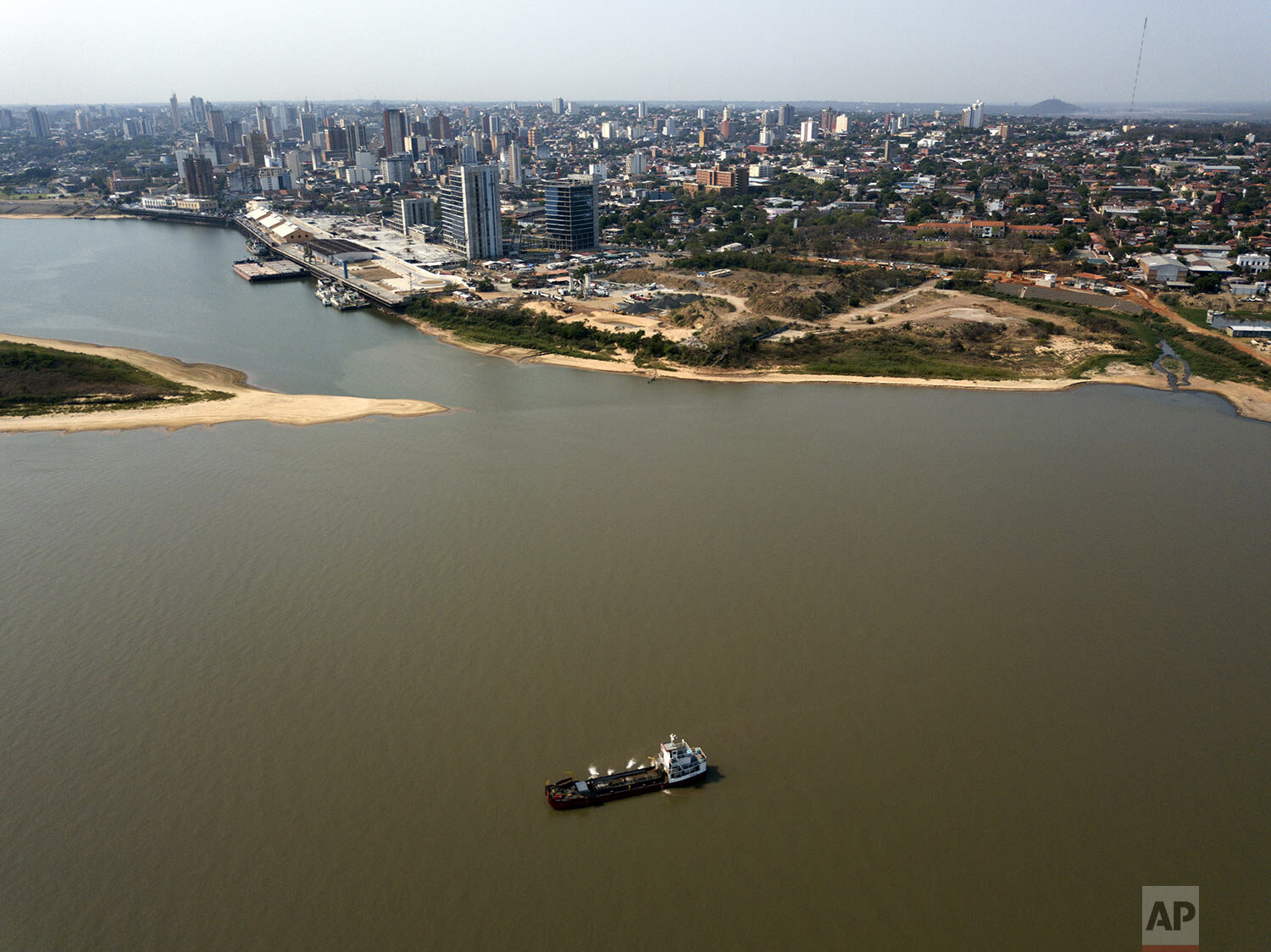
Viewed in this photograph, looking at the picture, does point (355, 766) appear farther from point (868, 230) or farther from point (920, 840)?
point (868, 230)

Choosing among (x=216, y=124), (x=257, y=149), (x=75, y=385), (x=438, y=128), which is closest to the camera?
(x=75, y=385)

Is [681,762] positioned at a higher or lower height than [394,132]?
lower

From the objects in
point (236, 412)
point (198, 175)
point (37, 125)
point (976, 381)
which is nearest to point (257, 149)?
point (198, 175)

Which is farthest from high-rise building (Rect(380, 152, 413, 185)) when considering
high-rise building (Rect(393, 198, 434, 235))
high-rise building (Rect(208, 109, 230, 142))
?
high-rise building (Rect(208, 109, 230, 142))

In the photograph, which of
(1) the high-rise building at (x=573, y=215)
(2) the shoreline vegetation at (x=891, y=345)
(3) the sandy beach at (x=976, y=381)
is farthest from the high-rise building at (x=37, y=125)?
(3) the sandy beach at (x=976, y=381)

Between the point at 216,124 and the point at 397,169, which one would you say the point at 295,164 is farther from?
the point at 216,124
